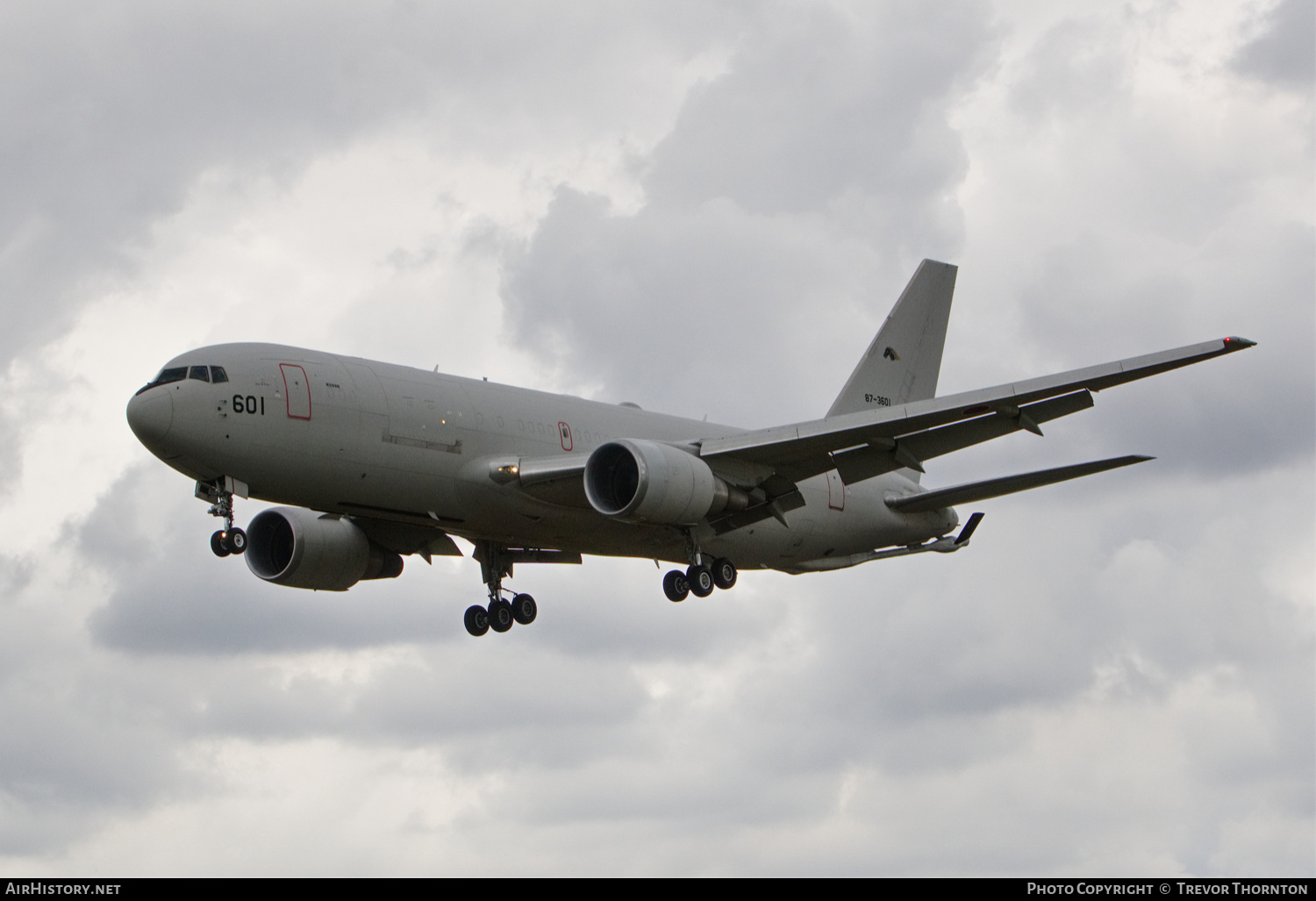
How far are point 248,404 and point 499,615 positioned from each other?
11.6m

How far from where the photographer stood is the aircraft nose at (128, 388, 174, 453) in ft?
108

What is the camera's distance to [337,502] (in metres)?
35.3

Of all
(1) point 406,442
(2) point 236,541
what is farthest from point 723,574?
(2) point 236,541

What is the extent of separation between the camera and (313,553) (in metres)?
41.4

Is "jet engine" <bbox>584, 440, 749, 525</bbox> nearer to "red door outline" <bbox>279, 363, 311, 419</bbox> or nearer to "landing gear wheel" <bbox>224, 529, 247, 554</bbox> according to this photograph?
"red door outline" <bbox>279, 363, 311, 419</bbox>

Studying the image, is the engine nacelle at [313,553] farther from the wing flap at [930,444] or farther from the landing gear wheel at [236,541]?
the wing flap at [930,444]

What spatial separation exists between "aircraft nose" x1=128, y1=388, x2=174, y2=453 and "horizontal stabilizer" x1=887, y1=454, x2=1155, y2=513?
1993 cm

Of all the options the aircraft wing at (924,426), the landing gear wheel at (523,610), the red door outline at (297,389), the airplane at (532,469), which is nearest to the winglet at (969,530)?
the airplane at (532,469)

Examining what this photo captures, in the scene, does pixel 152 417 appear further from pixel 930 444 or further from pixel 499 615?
pixel 930 444

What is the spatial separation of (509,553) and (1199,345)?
18692 millimetres

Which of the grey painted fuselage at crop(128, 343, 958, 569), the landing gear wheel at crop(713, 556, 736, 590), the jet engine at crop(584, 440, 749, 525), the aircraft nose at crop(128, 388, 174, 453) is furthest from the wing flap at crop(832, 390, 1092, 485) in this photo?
the aircraft nose at crop(128, 388, 174, 453)
